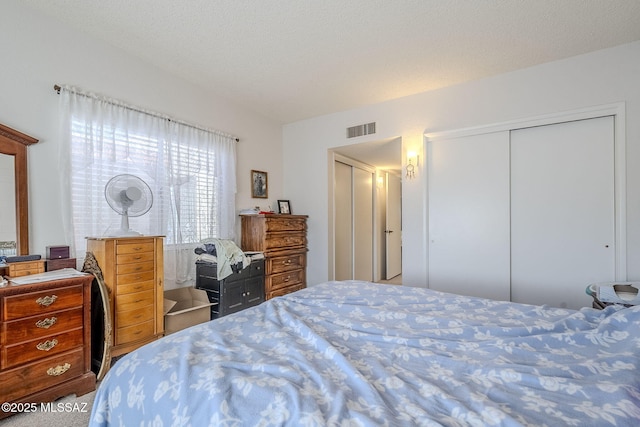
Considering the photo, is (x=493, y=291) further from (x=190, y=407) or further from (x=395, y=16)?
(x=190, y=407)

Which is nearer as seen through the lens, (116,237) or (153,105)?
(116,237)

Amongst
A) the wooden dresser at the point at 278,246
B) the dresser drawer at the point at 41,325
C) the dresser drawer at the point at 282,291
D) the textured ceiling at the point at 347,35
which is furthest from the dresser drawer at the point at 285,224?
the dresser drawer at the point at 41,325

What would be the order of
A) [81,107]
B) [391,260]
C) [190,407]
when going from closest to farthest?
[190,407] → [81,107] → [391,260]

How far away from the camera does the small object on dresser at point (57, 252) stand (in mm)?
2029

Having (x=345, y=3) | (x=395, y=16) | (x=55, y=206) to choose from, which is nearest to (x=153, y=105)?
(x=55, y=206)

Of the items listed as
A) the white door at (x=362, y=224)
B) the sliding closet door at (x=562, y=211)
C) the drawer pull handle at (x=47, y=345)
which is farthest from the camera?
the white door at (x=362, y=224)

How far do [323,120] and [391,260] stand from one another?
3081 mm

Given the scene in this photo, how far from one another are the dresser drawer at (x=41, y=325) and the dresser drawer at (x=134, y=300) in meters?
0.29

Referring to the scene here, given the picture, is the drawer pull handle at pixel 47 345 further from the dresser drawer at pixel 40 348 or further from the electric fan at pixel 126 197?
the electric fan at pixel 126 197

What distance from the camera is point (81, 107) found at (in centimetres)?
229

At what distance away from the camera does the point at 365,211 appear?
5160mm

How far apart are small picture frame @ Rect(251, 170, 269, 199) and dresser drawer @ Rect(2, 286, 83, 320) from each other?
7.37ft

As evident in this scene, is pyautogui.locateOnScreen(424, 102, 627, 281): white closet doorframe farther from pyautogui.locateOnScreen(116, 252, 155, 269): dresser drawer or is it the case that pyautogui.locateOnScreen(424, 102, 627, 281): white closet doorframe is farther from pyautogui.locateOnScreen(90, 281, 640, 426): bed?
pyautogui.locateOnScreen(116, 252, 155, 269): dresser drawer

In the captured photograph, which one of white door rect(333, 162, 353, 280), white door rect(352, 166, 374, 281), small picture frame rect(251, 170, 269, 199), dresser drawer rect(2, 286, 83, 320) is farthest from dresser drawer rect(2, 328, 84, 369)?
white door rect(352, 166, 374, 281)
